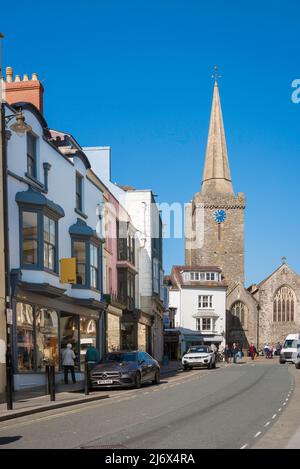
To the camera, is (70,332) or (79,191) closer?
(70,332)

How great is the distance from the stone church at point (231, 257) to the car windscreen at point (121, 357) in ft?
235

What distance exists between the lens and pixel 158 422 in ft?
47.7

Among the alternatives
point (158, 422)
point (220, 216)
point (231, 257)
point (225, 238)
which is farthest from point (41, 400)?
point (220, 216)

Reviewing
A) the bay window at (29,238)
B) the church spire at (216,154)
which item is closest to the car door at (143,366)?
the bay window at (29,238)

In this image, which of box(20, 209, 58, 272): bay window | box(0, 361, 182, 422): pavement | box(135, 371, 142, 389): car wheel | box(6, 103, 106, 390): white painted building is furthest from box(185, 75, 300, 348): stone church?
box(0, 361, 182, 422): pavement

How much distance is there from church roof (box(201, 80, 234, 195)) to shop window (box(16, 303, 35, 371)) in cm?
9412

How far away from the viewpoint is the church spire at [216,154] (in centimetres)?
11912

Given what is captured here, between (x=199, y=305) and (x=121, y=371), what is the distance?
63.5 metres

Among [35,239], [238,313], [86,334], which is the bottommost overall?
[238,313]

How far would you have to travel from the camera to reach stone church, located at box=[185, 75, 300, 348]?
99.2 metres

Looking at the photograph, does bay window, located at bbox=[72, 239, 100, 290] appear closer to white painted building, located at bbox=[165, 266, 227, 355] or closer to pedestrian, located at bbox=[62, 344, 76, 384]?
pedestrian, located at bbox=[62, 344, 76, 384]

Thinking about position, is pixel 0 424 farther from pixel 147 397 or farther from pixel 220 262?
pixel 220 262

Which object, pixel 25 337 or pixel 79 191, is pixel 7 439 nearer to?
pixel 25 337

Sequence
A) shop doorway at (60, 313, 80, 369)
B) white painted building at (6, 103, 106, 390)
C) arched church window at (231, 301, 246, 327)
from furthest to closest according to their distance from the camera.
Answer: arched church window at (231, 301, 246, 327)
shop doorway at (60, 313, 80, 369)
white painted building at (6, 103, 106, 390)
